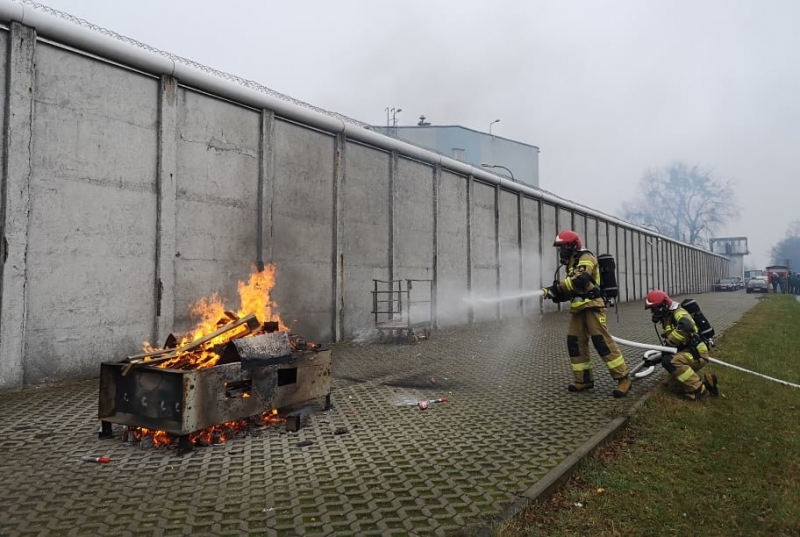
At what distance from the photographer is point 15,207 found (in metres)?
6.38

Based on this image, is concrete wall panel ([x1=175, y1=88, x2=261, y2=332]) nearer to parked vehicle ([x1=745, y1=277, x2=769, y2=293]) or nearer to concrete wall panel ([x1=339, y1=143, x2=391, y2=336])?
concrete wall panel ([x1=339, y1=143, x2=391, y2=336])

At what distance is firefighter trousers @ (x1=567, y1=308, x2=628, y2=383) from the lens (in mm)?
6230

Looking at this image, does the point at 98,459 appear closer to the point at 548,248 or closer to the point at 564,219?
the point at 548,248

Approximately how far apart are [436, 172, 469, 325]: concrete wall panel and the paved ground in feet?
26.2

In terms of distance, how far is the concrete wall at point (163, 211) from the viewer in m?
6.57

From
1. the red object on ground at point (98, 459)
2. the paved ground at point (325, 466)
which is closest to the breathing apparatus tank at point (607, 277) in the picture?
the paved ground at point (325, 466)

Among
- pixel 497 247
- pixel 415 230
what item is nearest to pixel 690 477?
pixel 415 230

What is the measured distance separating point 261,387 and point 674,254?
1744 inches

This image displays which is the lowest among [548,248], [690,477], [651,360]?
[690,477]

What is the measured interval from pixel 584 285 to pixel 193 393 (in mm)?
4727

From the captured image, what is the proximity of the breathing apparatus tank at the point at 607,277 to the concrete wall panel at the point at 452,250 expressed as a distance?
319 inches

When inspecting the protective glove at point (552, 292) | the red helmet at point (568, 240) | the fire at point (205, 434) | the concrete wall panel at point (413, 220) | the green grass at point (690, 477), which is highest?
the concrete wall panel at point (413, 220)

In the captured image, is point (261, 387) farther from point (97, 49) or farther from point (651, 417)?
point (97, 49)

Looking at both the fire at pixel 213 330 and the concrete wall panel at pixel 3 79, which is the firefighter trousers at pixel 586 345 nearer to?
the fire at pixel 213 330
